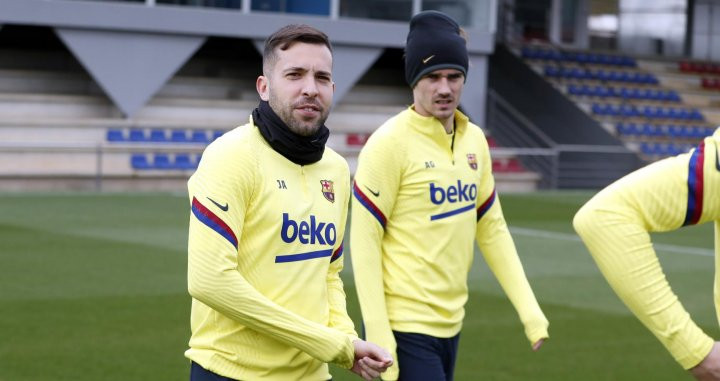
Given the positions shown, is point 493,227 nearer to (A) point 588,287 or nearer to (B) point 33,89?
(A) point 588,287

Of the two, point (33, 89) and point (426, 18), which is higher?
point (426, 18)

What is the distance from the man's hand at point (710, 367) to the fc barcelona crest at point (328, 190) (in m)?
1.32

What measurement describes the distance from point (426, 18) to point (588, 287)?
8.43 metres

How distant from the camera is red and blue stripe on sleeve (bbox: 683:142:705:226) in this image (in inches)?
131

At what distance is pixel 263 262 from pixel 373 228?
167cm

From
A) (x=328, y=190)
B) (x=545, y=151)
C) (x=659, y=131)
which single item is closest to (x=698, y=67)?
(x=659, y=131)

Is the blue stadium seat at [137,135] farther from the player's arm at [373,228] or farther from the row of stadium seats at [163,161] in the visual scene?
the player's arm at [373,228]

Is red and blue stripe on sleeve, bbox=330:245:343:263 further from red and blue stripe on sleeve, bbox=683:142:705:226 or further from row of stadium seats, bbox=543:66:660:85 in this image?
row of stadium seats, bbox=543:66:660:85

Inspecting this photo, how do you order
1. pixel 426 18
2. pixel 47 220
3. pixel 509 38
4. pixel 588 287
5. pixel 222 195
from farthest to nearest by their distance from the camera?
pixel 509 38, pixel 47 220, pixel 588 287, pixel 426 18, pixel 222 195

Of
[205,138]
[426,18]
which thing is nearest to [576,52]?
[205,138]

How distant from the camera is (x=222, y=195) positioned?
376cm

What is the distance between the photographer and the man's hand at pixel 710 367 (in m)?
3.34

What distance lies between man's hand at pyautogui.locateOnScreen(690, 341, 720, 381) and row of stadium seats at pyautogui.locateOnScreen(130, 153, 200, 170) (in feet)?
78.0

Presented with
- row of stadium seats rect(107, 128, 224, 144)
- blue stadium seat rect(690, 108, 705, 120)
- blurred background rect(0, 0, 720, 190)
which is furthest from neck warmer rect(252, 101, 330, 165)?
blue stadium seat rect(690, 108, 705, 120)
